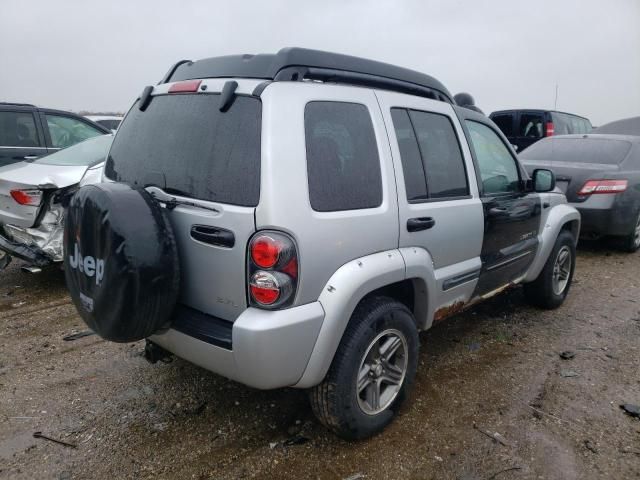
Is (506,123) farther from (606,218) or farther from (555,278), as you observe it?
(555,278)

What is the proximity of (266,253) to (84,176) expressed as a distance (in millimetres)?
3188

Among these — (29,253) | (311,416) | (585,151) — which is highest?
(585,151)

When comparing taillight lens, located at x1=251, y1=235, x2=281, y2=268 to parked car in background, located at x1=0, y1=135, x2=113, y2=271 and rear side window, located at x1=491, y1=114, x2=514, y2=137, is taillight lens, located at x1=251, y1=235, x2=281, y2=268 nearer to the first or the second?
parked car in background, located at x1=0, y1=135, x2=113, y2=271

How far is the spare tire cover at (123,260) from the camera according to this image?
202cm

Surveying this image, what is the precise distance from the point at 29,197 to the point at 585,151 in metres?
6.59

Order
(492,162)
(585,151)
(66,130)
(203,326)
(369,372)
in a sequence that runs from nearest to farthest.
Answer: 1. (203,326)
2. (369,372)
3. (492,162)
4. (585,151)
5. (66,130)

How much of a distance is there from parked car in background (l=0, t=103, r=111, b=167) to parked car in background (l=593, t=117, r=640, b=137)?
36.7ft

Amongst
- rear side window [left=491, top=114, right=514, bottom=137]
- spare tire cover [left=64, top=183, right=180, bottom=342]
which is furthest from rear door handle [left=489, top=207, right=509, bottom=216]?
rear side window [left=491, top=114, right=514, bottom=137]

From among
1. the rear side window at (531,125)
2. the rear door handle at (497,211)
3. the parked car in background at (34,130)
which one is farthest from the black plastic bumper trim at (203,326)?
the rear side window at (531,125)

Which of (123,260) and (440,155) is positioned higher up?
(440,155)

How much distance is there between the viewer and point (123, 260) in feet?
6.58

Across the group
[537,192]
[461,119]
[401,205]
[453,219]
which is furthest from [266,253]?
[537,192]

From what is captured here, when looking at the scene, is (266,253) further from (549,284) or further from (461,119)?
(549,284)

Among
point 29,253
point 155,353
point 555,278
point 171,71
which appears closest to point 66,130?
point 29,253
